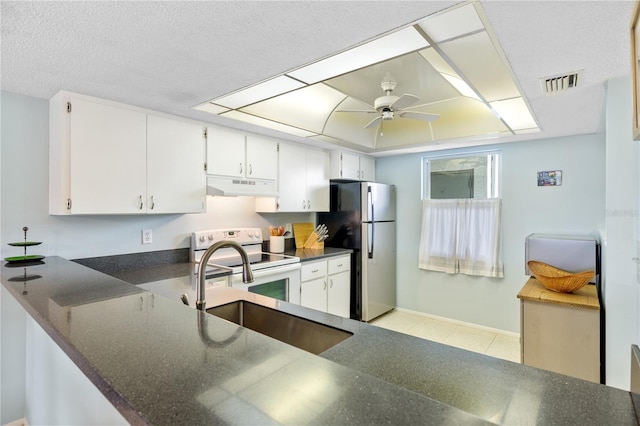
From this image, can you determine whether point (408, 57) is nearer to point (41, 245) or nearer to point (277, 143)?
point (277, 143)

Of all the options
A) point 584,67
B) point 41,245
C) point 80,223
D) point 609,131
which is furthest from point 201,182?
point 609,131

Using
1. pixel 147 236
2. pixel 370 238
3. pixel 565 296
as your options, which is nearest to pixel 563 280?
pixel 565 296

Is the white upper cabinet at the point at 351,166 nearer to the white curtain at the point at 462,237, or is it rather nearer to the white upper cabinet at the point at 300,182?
the white upper cabinet at the point at 300,182

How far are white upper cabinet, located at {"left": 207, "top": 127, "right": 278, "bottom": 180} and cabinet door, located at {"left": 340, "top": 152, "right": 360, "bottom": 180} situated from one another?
1.01m

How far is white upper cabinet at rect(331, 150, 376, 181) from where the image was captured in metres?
4.05

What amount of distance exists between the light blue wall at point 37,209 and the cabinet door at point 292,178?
136cm

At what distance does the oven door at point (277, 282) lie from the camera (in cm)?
284

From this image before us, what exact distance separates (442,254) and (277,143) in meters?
2.46

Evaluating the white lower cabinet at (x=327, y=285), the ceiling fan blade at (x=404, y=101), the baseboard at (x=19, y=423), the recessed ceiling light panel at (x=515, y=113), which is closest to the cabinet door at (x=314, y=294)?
the white lower cabinet at (x=327, y=285)

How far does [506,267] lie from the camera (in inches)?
145

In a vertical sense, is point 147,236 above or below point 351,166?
below

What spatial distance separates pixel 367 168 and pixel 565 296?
2703mm

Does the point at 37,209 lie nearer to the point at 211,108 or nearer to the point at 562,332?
the point at 211,108

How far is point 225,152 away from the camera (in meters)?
2.99
